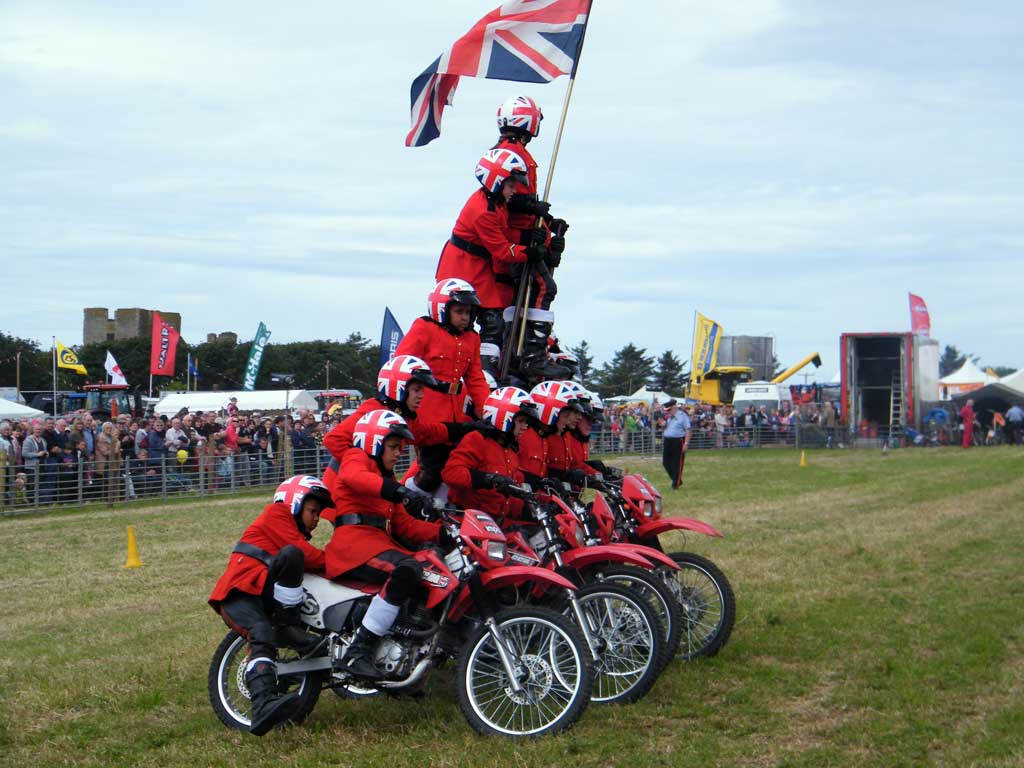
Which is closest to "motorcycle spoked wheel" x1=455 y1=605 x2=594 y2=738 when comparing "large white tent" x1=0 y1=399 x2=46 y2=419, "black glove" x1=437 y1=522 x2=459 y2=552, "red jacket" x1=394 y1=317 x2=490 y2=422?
"black glove" x1=437 y1=522 x2=459 y2=552

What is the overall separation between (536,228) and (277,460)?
17.0m

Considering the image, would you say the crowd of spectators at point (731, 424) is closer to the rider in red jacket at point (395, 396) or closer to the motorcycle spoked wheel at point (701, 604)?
the motorcycle spoked wheel at point (701, 604)

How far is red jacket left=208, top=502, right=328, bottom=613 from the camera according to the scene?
647 centimetres

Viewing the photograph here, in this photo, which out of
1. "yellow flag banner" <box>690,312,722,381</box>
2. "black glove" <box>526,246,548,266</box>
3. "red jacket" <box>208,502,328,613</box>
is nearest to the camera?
"red jacket" <box>208,502,328,613</box>

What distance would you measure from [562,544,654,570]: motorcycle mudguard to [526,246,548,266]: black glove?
235cm

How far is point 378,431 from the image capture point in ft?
21.8

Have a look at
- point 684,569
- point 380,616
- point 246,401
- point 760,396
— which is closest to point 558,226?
point 684,569

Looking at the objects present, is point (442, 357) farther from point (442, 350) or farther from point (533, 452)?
point (533, 452)

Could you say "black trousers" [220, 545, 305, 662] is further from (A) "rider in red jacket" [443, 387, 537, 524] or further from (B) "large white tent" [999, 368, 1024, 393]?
(B) "large white tent" [999, 368, 1024, 393]

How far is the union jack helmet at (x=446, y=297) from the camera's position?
25.8 ft

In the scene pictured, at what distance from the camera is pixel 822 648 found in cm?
812

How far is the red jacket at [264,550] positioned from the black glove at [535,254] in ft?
9.30

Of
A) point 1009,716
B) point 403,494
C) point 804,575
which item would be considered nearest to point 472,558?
point 403,494

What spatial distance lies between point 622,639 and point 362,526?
1.59m
